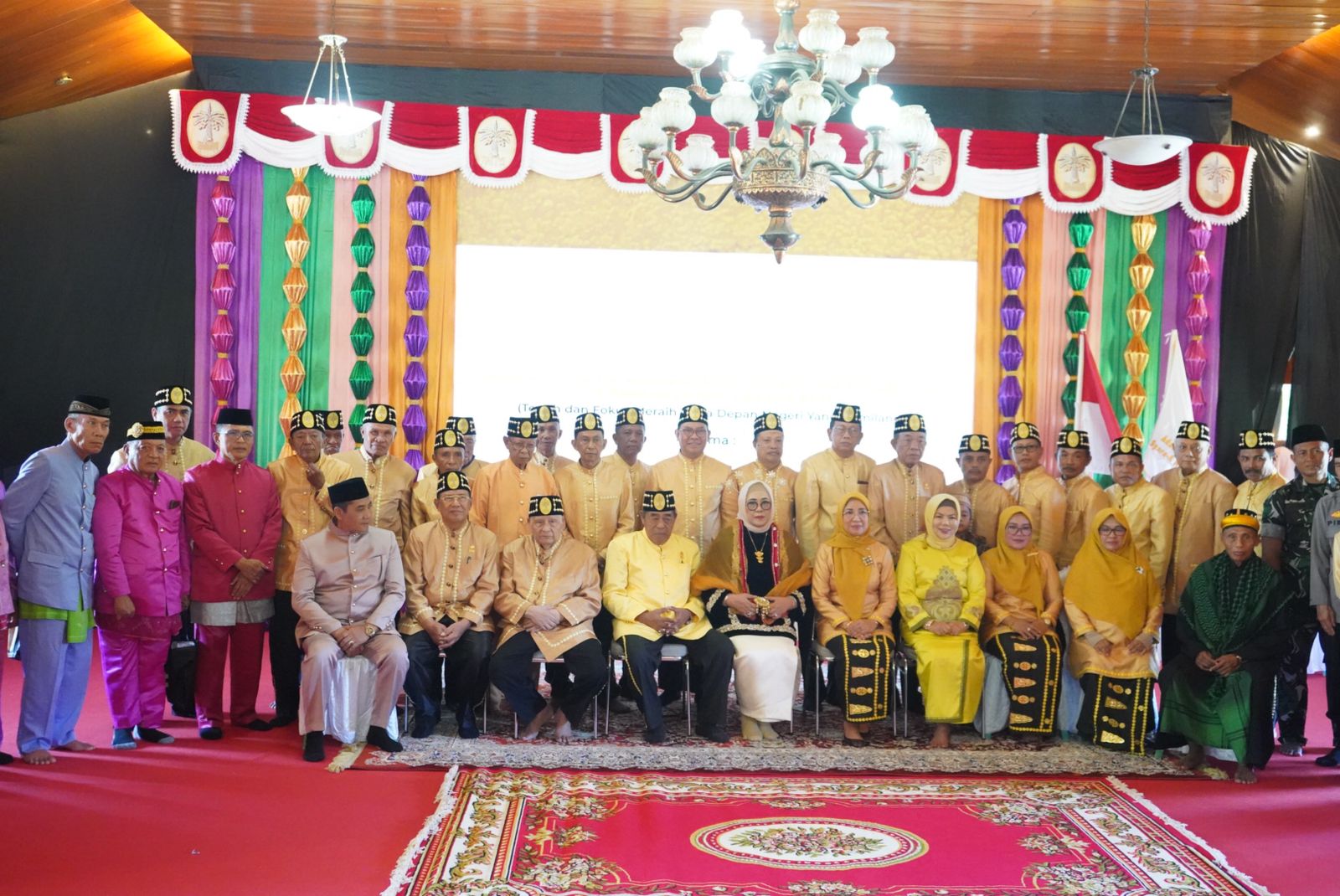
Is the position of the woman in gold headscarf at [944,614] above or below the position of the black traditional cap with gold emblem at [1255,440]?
below

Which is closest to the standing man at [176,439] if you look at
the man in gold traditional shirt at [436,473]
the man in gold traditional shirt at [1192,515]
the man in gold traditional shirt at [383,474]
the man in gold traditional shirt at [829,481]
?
the man in gold traditional shirt at [383,474]

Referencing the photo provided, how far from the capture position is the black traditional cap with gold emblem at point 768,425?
6285 mm

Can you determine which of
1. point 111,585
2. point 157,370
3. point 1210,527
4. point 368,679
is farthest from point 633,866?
point 157,370

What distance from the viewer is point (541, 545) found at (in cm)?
575

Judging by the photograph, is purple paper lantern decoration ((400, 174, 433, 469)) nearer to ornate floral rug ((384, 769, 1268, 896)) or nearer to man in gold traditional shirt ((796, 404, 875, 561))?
man in gold traditional shirt ((796, 404, 875, 561))

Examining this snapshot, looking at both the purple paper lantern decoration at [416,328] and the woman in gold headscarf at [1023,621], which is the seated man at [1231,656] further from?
the purple paper lantern decoration at [416,328]

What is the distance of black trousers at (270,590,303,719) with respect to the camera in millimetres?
5676

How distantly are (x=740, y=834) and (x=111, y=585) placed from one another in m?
2.69

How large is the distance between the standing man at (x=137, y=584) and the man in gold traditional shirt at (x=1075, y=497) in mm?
4043

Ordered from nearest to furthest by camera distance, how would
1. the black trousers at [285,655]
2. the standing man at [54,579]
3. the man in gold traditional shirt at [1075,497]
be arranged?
1. the standing man at [54,579]
2. the black trousers at [285,655]
3. the man in gold traditional shirt at [1075,497]

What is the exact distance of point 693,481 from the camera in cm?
634

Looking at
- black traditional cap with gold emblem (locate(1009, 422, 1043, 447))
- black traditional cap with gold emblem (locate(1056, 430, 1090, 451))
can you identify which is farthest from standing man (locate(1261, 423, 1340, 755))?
black traditional cap with gold emblem (locate(1009, 422, 1043, 447))

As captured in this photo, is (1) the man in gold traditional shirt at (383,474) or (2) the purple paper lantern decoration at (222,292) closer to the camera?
(1) the man in gold traditional shirt at (383,474)

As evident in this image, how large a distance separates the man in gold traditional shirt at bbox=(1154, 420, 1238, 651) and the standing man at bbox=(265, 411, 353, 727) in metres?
3.83
